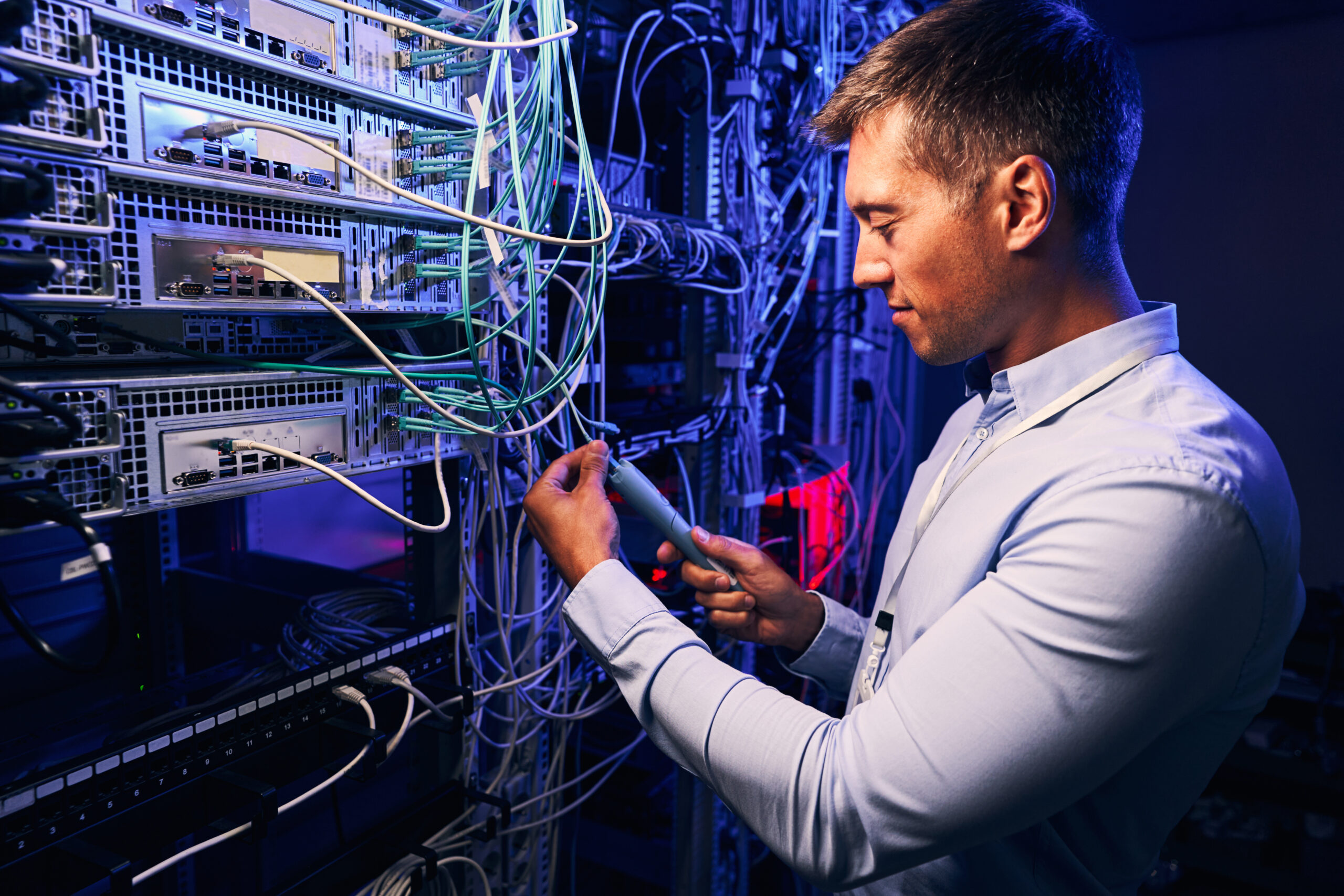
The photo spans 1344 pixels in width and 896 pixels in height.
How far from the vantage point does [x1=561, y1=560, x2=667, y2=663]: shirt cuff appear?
821 millimetres

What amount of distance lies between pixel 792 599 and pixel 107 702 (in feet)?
3.05

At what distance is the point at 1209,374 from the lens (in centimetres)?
271

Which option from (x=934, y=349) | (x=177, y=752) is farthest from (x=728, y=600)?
(x=177, y=752)

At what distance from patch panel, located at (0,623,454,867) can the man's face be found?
2.50 ft

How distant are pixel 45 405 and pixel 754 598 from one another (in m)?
0.86

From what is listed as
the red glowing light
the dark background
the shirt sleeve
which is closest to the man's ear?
the shirt sleeve

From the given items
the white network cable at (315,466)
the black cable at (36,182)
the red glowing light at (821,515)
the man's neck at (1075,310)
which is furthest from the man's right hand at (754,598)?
the red glowing light at (821,515)

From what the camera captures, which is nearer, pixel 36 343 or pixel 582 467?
pixel 36 343

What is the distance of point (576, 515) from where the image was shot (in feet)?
3.01

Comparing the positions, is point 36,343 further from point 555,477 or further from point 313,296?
point 555,477

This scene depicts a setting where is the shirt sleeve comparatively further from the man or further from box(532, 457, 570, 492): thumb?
box(532, 457, 570, 492): thumb

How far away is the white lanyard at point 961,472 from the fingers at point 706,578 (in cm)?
25

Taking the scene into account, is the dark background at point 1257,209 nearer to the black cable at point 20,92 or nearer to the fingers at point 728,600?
the fingers at point 728,600

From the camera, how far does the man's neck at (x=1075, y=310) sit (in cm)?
83
